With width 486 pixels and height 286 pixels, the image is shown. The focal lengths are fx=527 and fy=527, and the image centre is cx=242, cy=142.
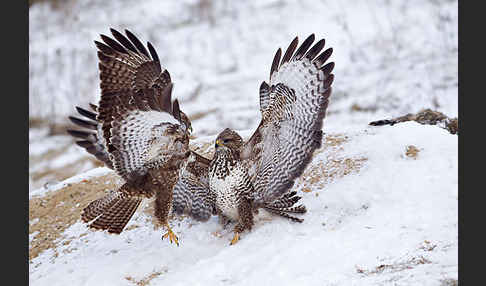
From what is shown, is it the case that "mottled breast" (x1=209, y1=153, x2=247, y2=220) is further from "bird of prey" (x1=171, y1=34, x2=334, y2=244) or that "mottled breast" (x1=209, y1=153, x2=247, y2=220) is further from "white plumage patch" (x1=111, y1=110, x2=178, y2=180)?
"white plumage patch" (x1=111, y1=110, x2=178, y2=180)

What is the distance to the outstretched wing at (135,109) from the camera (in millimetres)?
4320

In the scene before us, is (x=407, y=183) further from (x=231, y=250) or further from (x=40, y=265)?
(x=40, y=265)

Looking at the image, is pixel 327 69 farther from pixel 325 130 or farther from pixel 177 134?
pixel 325 130

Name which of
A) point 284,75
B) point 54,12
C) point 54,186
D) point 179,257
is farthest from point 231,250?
point 54,12

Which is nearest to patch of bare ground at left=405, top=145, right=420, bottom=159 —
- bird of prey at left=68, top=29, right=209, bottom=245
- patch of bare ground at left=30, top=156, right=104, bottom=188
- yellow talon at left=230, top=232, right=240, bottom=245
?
yellow talon at left=230, top=232, right=240, bottom=245

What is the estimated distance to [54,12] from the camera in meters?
15.6

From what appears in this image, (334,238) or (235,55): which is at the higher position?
(235,55)

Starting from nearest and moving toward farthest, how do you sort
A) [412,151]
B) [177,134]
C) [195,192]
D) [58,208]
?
[177,134]
[195,192]
[412,151]
[58,208]

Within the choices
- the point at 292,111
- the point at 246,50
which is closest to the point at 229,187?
the point at 292,111

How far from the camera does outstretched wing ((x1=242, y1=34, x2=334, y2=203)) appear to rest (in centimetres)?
462

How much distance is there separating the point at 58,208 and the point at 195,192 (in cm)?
202

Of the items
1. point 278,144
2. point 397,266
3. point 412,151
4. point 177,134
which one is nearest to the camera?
point 397,266

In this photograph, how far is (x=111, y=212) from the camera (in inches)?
195

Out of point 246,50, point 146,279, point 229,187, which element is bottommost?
point 146,279
